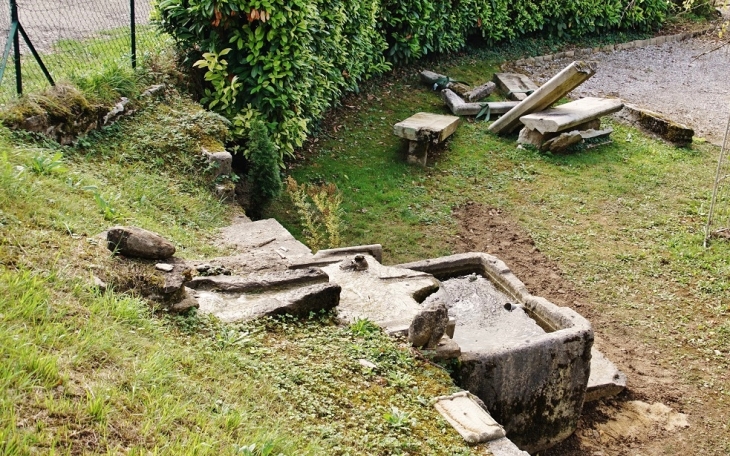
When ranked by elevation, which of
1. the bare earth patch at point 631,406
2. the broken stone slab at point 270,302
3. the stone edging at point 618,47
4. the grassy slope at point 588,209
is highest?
the stone edging at point 618,47

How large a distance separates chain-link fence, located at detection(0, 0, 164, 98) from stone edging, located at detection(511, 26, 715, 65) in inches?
326

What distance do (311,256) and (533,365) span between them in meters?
2.09

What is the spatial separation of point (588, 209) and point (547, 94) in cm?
240

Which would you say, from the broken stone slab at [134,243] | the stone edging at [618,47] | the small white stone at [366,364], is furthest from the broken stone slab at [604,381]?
the stone edging at [618,47]

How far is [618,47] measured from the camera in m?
16.8

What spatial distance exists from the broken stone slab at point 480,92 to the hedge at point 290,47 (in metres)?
1.41

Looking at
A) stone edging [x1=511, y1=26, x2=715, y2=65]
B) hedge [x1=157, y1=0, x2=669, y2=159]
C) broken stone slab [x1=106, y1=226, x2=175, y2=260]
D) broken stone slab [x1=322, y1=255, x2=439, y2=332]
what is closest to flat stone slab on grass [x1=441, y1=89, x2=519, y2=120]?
hedge [x1=157, y1=0, x2=669, y2=159]

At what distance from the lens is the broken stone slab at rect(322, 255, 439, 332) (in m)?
5.21

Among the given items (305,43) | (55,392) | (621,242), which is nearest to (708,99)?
(621,242)

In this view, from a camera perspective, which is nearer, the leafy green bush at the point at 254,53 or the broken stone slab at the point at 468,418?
the broken stone slab at the point at 468,418

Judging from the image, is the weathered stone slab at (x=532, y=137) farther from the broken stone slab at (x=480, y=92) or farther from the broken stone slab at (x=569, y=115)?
the broken stone slab at (x=480, y=92)

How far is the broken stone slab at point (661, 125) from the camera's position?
1171cm

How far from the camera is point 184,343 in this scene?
13.8 ft

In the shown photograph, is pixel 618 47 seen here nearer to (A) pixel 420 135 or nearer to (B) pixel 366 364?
(A) pixel 420 135
